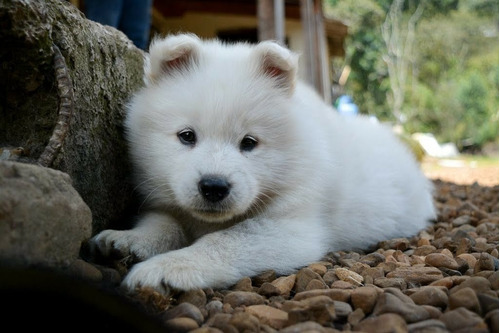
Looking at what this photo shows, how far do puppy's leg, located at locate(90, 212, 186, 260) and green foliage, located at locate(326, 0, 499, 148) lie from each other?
24399 millimetres

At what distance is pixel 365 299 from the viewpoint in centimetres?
218

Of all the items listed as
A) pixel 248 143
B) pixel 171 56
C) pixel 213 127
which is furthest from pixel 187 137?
pixel 171 56

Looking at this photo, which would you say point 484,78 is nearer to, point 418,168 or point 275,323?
point 418,168

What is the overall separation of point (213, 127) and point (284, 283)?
85cm

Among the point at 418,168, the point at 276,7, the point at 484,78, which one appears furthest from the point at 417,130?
the point at 418,168

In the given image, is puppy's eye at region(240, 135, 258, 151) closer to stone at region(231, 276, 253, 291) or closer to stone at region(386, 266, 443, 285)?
stone at region(231, 276, 253, 291)

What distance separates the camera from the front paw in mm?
2297

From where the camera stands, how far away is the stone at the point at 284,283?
8.04 feet

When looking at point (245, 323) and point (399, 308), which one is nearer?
point (245, 323)

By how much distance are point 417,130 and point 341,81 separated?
4.54 metres

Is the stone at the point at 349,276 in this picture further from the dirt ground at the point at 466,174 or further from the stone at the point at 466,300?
the dirt ground at the point at 466,174

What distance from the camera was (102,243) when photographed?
2.63 metres

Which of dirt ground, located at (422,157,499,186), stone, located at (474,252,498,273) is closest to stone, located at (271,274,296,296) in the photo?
stone, located at (474,252,498,273)

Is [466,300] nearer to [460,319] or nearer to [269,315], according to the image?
[460,319]
